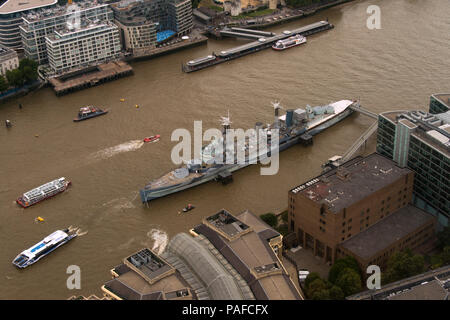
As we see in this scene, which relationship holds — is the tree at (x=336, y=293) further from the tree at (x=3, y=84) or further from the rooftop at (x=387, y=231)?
the tree at (x=3, y=84)

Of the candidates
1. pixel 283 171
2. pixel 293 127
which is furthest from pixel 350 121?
pixel 283 171

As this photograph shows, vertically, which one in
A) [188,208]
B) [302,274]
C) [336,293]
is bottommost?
[302,274]

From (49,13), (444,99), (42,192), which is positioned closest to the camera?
(42,192)

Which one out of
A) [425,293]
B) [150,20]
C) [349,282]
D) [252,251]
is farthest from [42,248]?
[150,20]

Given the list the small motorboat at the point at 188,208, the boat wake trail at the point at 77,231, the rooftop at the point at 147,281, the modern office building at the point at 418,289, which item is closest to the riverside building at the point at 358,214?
the modern office building at the point at 418,289

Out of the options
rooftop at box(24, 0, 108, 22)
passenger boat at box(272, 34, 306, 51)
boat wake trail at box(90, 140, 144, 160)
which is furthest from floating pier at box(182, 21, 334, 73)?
boat wake trail at box(90, 140, 144, 160)

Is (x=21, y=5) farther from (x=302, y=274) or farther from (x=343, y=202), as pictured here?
(x=302, y=274)
